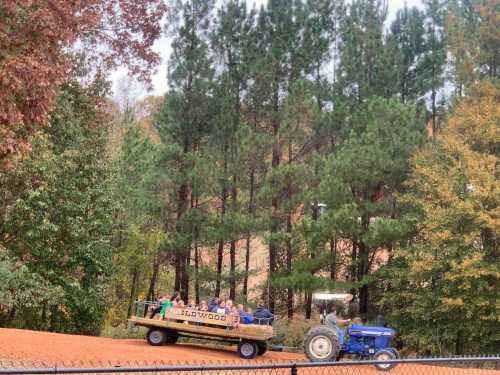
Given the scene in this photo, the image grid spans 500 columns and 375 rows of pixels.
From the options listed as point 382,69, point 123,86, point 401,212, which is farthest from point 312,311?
point 123,86

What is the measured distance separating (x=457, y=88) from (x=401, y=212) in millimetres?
9741

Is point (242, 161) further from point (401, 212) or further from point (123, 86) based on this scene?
point (123, 86)

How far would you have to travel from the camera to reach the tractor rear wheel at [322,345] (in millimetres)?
17797

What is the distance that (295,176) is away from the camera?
28406mm

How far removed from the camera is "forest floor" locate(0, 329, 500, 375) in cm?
1560

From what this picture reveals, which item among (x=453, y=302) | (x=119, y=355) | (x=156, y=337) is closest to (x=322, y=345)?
(x=119, y=355)

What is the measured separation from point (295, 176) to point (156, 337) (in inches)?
410

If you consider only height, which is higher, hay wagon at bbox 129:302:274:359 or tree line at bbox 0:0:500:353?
tree line at bbox 0:0:500:353

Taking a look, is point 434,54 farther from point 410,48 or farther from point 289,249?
point 289,249

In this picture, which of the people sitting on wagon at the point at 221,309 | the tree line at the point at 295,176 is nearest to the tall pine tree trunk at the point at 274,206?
the tree line at the point at 295,176

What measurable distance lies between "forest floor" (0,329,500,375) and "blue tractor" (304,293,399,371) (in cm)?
43

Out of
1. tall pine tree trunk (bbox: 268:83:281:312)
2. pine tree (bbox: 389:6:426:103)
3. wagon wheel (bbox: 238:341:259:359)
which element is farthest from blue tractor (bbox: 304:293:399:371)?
pine tree (bbox: 389:6:426:103)

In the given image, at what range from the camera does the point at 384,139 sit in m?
27.4

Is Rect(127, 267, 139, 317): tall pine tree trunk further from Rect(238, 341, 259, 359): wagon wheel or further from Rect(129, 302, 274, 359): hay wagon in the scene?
Rect(238, 341, 259, 359): wagon wheel
